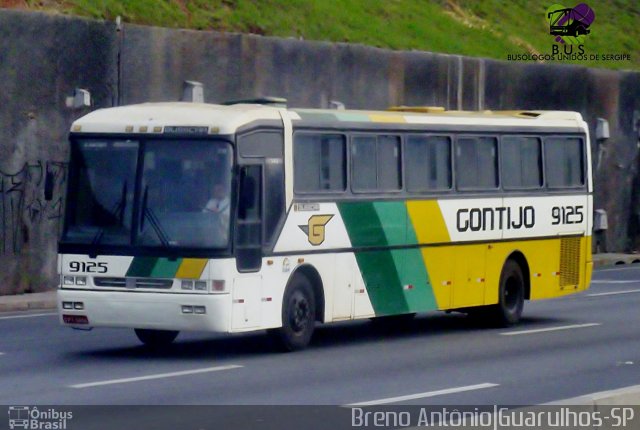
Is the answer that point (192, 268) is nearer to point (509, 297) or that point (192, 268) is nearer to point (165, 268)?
point (165, 268)

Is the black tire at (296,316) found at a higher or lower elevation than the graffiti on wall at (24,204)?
lower

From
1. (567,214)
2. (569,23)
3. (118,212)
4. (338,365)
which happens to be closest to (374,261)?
(338,365)

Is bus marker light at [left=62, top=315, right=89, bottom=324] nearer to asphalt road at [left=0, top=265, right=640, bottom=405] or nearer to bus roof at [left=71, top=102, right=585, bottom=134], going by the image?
asphalt road at [left=0, top=265, right=640, bottom=405]

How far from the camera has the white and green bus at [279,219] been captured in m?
13.9

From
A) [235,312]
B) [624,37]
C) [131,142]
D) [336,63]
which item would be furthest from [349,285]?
[624,37]

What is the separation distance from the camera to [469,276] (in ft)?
58.0

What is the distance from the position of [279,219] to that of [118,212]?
1.80 m

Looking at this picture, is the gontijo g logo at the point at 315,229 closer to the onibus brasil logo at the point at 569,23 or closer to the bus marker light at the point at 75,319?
the bus marker light at the point at 75,319

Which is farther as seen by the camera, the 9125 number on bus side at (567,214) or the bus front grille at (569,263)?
the bus front grille at (569,263)

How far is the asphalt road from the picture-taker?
11.7 m

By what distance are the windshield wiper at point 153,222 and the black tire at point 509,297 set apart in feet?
19.8

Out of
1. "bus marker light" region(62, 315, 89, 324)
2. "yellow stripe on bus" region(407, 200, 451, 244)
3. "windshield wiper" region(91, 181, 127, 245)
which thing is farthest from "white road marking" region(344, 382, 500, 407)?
"yellow stripe on bus" region(407, 200, 451, 244)

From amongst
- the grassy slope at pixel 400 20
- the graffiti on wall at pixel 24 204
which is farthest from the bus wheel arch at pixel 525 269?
the grassy slope at pixel 400 20

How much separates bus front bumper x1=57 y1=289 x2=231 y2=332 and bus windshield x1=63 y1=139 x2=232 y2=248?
587mm
